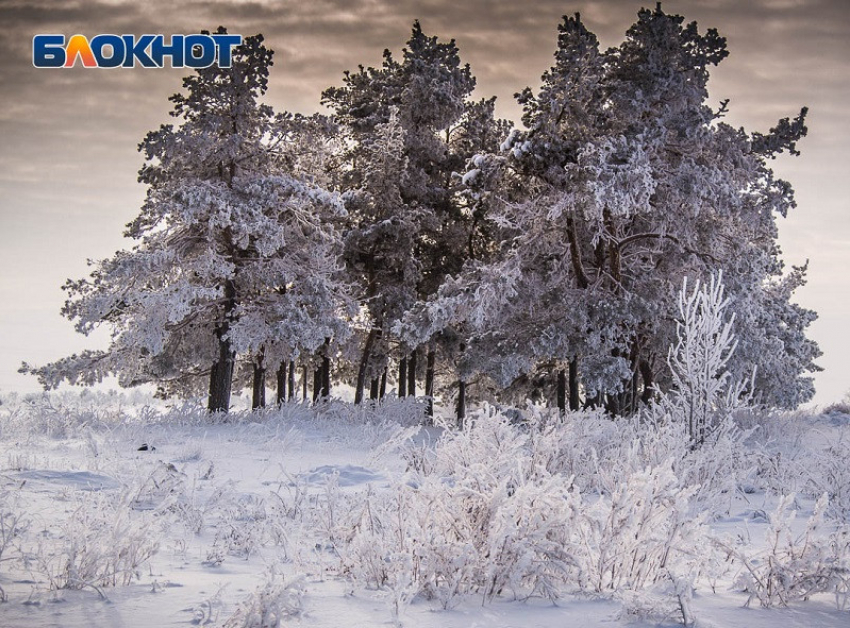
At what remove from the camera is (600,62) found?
51.9ft

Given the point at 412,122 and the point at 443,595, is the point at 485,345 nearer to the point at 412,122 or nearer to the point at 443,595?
the point at 412,122

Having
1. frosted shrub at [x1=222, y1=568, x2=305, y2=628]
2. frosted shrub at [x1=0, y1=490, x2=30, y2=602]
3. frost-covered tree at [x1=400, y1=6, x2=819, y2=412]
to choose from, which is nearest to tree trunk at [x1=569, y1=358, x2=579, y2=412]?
frost-covered tree at [x1=400, y1=6, x2=819, y2=412]

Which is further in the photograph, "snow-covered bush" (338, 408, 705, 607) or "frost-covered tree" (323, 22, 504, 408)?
"frost-covered tree" (323, 22, 504, 408)

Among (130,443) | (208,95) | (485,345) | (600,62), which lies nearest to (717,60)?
(600,62)

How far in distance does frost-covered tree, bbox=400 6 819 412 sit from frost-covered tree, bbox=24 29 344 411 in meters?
3.78

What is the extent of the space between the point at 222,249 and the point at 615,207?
10312 mm

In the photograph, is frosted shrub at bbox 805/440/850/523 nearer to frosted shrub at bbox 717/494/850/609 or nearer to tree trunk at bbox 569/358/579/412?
frosted shrub at bbox 717/494/850/609

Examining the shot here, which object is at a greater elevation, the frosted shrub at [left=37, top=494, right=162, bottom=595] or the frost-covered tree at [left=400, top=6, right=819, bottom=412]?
the frost-covered tree at [left=400, top=6, right=819, bottom=412]

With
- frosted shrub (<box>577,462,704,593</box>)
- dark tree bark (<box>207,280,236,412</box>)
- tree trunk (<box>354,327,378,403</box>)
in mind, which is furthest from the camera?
tree trunk (<box>354,327,378,403</box>)

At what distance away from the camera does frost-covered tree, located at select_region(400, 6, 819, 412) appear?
51.0ft

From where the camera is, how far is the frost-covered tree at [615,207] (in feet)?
51.0

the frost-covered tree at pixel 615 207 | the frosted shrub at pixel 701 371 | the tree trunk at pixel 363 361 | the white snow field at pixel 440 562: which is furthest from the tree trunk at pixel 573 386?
the white snow field at pixel 440 562

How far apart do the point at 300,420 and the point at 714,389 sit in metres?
9.33
